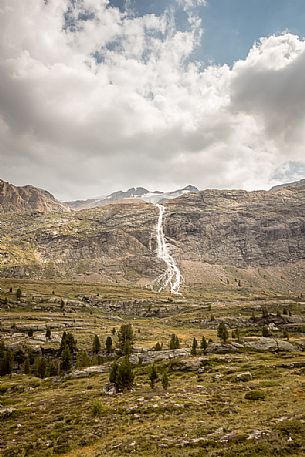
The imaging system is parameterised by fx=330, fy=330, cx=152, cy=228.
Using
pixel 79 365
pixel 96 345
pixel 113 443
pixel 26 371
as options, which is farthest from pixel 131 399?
pixel 96 345

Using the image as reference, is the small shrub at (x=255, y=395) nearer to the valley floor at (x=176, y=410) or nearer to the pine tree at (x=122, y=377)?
the valley floor at (x=176, y=410)

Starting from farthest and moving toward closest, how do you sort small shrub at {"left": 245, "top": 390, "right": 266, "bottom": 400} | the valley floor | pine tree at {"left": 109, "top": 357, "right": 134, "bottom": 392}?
1. pine tree at {"left": 109, "top": 357, "right": 134, "bottom": 392}
2. small shrub at {"left": 245, "top": 390, "right": 266, "bottom": 400}
3. the valley floor

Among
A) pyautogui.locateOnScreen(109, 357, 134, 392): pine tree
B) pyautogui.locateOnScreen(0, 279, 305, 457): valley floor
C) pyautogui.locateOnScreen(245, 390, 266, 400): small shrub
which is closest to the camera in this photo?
pyautogui.locateOnScreen(0, 279, 305, 457): valley floor

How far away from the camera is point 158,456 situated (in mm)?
26016

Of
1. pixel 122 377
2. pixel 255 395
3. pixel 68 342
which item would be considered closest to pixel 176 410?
pixel 255 395

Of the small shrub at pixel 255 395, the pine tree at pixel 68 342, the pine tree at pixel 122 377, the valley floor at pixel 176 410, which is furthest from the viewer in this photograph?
the pine tree at pixel 68 342

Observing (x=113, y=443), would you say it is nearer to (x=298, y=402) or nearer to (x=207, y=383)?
(x=298, y=402)

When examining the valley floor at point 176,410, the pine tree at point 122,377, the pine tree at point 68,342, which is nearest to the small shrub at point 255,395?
the valley floor at point 176,410

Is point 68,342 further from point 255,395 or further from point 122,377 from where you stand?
point 255,395

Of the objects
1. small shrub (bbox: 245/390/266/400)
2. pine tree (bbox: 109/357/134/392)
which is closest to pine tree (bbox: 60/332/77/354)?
pine tree (bbox: 109/357/134/392)

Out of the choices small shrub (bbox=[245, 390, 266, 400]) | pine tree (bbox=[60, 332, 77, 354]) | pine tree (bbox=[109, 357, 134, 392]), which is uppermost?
small shrub (bbox=[245, 390, 266, 400])

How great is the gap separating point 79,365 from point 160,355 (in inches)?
936

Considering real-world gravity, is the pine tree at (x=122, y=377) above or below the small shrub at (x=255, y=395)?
below

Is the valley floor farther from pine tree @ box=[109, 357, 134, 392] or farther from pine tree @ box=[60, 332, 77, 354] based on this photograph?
pine tree @ box=[60, 332, 77, 354]
